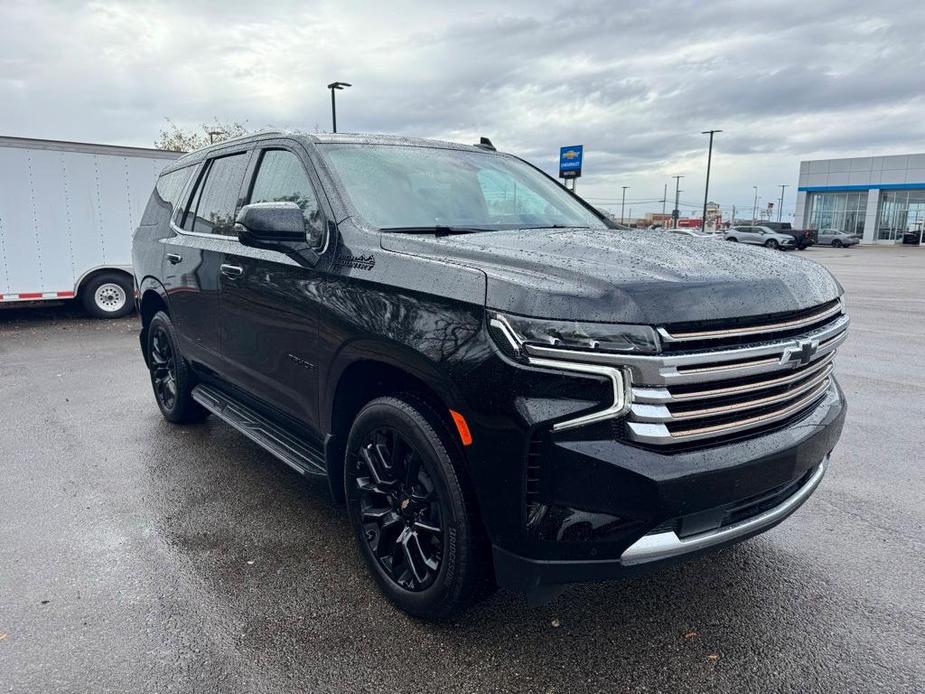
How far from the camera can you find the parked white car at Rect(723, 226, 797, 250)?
40.0 m

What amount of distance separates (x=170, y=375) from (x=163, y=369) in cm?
14

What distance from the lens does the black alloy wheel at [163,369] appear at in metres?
5.32

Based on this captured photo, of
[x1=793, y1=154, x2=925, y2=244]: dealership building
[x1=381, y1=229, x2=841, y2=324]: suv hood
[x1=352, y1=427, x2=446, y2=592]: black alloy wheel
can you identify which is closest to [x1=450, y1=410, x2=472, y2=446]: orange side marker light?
[x1=352, y1=427, x2=446, y2=592]: black alloy wheel

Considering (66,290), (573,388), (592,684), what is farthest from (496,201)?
(66,290)

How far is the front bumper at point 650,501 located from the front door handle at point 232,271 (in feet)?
7.70

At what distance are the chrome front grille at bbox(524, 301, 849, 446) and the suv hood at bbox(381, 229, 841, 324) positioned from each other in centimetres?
8

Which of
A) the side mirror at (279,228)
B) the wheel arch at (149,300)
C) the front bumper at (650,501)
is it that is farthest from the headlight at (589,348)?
the wheel arch at (149,300)

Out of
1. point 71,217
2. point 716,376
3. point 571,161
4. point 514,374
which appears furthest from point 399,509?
point 571,161

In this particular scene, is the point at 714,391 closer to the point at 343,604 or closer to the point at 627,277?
the point at 627,277

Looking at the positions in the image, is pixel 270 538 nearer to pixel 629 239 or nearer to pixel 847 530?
pixel 629 239

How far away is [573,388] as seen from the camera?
2.09m

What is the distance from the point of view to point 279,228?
2.97 meters

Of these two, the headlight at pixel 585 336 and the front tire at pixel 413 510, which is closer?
the headlight at pixel 585 336

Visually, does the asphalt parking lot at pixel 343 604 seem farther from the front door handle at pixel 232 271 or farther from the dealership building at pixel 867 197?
the dealership building at pixel 867 197
